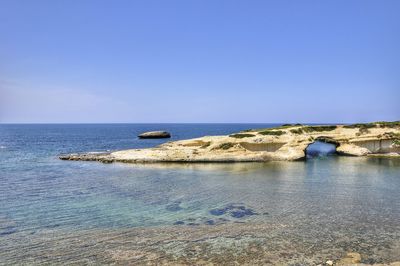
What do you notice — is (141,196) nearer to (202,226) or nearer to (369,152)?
(202,226)

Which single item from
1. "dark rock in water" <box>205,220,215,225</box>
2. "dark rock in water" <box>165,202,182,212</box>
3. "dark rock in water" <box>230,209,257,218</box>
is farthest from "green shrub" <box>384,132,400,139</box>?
"dark rock in water" <box>205,220,215,225</box>

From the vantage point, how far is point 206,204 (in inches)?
1024

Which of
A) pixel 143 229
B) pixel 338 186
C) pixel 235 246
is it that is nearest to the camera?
pixel 235 246

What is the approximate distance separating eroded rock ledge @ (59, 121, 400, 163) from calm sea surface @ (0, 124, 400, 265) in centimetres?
857

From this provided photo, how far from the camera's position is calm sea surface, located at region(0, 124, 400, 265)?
1831 cm

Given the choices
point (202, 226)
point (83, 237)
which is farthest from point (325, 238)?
point (83, 237)

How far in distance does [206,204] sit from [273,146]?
1279 inches

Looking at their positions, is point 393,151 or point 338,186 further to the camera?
point 393,151

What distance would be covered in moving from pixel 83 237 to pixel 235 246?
349 inches

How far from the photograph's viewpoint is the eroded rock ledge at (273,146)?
53062 mm

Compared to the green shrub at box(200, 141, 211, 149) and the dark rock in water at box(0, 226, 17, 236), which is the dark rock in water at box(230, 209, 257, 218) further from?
the green shrub at box(200, 141, 211, 149)

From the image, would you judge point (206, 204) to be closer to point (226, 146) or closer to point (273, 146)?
point (226, 146)

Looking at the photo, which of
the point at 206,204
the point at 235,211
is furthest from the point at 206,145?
the point at 235,211

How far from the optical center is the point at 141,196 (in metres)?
28.9
